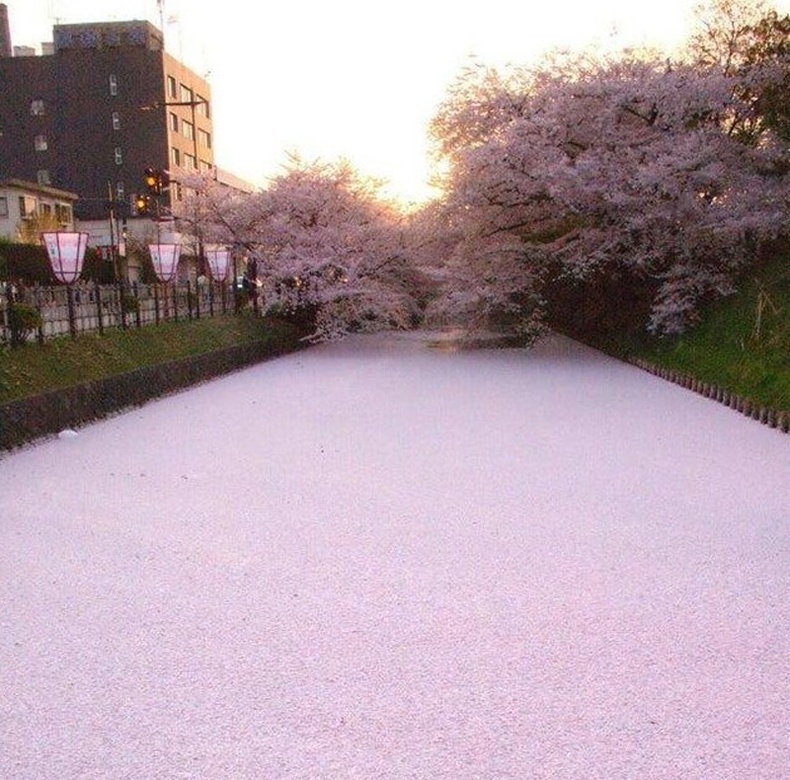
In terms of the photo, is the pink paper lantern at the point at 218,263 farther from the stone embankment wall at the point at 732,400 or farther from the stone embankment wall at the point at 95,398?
the stone embankment wall at the point at 732,400

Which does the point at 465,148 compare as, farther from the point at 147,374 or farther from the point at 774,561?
the point at 774,561

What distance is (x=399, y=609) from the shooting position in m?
4.20

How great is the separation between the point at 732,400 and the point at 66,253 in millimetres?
9591

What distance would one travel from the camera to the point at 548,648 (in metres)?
3.71

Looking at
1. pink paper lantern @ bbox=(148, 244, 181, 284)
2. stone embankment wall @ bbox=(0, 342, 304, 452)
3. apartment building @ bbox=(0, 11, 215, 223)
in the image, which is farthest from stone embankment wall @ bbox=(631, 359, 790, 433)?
apartment building @ bbox=(0, 11, 215, 223)

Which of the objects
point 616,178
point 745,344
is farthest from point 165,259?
point 745,344

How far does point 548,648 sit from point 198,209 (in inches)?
904

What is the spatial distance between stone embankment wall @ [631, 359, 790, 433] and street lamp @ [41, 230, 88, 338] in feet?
30.6

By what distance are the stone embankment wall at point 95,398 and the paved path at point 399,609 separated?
0.54 m

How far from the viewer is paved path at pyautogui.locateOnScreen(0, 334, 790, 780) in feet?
9.69

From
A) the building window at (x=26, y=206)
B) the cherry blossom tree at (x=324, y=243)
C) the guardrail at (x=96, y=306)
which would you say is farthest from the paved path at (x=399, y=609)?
the building window at (x=26, y=206)

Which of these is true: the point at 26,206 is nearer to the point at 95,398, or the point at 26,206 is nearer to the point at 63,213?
the point at 63,213

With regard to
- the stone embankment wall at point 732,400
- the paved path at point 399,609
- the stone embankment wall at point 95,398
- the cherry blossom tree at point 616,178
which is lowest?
the paved path at point 399,609

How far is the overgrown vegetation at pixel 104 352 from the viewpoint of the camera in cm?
949
